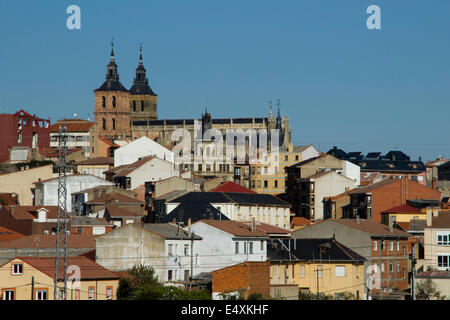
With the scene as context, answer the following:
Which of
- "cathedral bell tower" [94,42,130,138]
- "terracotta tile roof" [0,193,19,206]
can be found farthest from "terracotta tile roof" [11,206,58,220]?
"cathedral bell tower" [94,42,130,138]

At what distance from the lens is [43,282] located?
3894 centimetres

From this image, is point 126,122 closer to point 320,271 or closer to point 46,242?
point 46,242

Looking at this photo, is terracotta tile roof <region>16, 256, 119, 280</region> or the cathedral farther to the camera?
the cathedral

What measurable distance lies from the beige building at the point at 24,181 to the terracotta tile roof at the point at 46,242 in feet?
122

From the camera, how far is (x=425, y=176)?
387ft

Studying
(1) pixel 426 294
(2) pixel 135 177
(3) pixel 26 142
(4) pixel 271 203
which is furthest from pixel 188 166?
(1) pixel 426 294

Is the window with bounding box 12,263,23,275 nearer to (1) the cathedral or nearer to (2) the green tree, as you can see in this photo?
(2) the green tree

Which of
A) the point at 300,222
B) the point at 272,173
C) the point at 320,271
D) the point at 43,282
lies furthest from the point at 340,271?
the point at 272,173

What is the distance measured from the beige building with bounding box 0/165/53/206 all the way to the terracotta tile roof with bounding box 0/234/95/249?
122ft

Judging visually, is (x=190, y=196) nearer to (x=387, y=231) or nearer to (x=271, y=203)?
(x=271, y=203)

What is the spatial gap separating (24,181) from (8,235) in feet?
112

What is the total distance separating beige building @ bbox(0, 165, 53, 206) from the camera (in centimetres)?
9138

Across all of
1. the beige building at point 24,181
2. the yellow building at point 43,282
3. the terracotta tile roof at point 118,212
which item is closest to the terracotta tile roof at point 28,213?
the terracotta tile roof at point 118,212

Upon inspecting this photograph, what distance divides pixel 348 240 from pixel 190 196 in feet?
64.9
